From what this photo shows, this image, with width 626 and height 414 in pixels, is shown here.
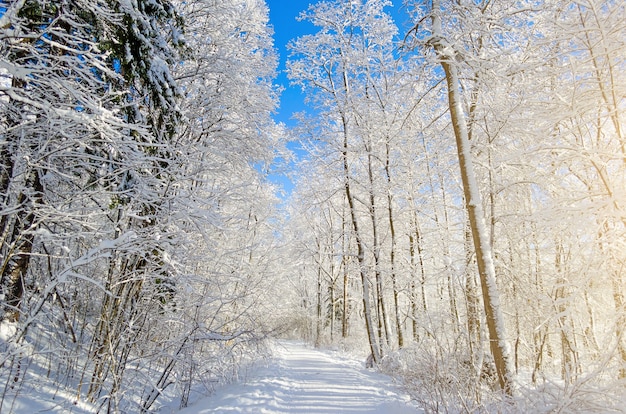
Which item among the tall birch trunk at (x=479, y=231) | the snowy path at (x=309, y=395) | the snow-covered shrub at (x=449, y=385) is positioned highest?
the tall birch trunk at (x=479, y=231)

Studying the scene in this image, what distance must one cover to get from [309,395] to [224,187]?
4607 millimetres

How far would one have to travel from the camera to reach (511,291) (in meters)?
8.85

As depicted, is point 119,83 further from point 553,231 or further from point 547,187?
point 547,187

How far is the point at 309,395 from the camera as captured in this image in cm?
620

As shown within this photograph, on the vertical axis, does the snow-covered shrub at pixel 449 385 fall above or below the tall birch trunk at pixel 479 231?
below

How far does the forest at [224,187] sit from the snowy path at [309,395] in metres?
0.52

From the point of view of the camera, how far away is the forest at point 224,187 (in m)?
3.57

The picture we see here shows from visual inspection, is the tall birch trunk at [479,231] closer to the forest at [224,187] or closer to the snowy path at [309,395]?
the forest at [224,187]

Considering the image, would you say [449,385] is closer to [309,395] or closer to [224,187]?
[309,395]

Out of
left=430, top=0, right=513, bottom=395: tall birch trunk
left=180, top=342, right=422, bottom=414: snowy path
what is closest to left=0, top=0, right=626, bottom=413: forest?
left=430, top=0, right=513, bottom=395: tall birch trunk

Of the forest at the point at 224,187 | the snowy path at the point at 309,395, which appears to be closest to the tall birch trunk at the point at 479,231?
the forest at the point at 224,187

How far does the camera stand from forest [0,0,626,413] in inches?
141

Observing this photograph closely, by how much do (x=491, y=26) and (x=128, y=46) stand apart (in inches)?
257

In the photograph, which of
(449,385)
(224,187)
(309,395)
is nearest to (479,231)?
(449,385)
